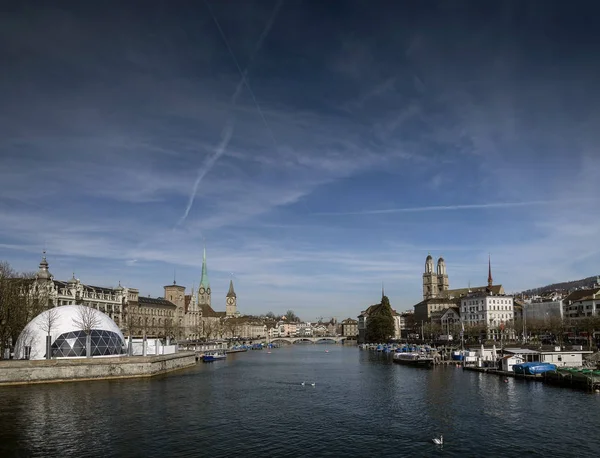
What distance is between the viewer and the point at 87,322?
262ft

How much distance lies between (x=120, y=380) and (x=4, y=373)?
1489cm

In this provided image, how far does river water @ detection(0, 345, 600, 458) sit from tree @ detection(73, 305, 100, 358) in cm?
947

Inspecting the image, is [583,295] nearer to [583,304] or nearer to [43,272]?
[583,304]

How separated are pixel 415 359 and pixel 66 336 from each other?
240 feet

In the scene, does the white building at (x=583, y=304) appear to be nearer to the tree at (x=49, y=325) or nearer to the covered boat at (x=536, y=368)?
the covered boat at (x=536, y=368)

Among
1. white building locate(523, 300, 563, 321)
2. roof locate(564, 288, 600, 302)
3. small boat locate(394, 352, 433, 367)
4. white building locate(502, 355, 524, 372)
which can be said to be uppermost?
roof locate(564, 288, 600, 302)

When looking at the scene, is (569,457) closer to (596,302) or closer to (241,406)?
(241,406)

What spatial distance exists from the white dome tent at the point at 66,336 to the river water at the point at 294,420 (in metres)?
10.5

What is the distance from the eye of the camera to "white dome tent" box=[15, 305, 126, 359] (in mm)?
76562

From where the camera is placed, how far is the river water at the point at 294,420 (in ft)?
119

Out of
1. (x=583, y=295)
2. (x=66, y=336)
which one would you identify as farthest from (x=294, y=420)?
(x=583, y=295)

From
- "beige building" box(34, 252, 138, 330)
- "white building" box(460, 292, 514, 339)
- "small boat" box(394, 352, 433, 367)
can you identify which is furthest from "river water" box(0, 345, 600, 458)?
"white building" box(460, 292, 514, 339)

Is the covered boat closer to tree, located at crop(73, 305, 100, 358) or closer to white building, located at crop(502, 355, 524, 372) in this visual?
white building, located at crop(502, 355, 524, 372)

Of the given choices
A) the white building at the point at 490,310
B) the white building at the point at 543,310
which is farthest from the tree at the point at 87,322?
the white building at the point at 490,310
